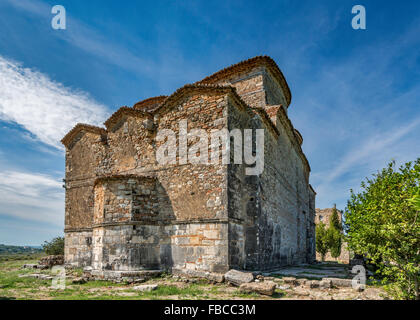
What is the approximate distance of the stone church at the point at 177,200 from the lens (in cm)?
893

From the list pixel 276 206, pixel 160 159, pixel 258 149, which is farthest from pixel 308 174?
pixel 160 159

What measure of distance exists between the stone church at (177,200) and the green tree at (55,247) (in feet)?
27.5

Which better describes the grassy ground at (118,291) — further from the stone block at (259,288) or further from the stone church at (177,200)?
the stone church at (177,200)

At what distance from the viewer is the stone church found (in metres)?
8.93

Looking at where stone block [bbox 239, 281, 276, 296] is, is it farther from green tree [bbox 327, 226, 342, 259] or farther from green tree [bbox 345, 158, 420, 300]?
green tree [bbox 327, 226, 342, 259]

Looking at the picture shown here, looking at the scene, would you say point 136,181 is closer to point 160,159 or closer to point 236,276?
point 160,159

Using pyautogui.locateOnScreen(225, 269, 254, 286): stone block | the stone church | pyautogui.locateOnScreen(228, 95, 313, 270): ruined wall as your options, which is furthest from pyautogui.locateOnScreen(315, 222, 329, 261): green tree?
pyautogui.locateOnScreen(225, 269, 254, 286): stone block

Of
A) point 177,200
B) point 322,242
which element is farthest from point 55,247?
point 322,242

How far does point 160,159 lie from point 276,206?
5656 mm

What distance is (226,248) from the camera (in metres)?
8.38

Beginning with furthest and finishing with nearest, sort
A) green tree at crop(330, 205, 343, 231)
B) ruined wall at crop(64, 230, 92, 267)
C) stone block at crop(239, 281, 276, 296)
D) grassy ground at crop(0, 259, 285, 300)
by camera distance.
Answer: green tree at crop(330, 205, 343, 231) → ruined wall at crop(64, 230, 92, 267) → grassy ground at crop(0, 259, 285, 300) → stone block at crop(239, 281, 276, 296)

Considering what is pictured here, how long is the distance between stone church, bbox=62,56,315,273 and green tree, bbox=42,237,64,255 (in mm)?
8394

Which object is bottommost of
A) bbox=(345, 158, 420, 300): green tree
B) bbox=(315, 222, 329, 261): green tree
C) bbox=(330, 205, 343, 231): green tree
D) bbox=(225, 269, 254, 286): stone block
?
bbox=(315, 222, 329, 261): green tree

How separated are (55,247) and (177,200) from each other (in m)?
15.2
